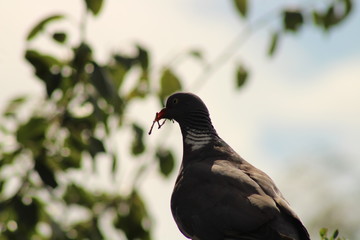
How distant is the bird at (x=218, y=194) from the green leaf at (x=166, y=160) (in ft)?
6.01

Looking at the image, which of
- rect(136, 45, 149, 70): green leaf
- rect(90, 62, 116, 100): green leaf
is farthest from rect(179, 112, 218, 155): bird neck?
rect(136, 45, 149, 70): green leaf

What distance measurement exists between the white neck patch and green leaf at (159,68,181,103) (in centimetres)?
145

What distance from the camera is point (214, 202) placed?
8.21m

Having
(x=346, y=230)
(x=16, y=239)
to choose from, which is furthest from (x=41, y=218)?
(x=346, y=230)

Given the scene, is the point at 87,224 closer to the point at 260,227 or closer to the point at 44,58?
the point at 44,58

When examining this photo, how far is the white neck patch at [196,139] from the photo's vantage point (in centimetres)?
893

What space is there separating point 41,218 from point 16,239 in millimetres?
462

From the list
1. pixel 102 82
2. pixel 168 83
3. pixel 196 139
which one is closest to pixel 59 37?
pixel 102 82

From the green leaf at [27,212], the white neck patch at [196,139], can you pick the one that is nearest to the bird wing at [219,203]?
the white neck patch at [196,139]

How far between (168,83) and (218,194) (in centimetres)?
251

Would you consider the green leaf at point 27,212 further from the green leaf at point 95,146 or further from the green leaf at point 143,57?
the green leaf at point 143,57

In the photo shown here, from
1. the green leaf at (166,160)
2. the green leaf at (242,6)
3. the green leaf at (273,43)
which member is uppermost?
the green leaf at (242,6)

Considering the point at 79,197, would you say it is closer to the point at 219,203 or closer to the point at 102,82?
the point at 102,82

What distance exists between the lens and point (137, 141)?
35.0 feet
